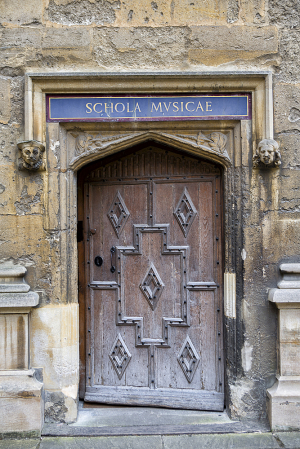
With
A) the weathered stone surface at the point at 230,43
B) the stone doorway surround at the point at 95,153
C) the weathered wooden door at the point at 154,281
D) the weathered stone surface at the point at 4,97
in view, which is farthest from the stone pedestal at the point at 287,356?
the weathered stone surface at the point at 4,97

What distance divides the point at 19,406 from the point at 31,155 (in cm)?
201

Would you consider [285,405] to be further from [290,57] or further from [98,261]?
[290,57]

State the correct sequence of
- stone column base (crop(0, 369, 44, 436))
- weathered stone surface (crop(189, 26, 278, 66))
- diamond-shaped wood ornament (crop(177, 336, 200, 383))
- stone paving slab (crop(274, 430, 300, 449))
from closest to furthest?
stone paving slab (crop(274, 430, 300, 449)), stone column base (crop(0, 369, 44, 436)), weathered stone surface (crop(189, 26, 278, 66)), diamond-shaped wood ornament (crop(177, 336, 200, 383))

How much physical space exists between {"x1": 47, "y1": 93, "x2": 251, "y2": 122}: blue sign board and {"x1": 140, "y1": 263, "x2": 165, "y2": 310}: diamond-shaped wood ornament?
4.46ft

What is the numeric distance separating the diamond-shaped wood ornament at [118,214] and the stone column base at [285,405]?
1868 millimetres

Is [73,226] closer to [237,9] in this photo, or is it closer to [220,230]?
[220,230]

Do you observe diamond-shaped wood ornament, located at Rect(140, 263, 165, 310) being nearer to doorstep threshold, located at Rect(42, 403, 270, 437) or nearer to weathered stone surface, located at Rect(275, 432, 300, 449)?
doorstep threshold, located at Rect(42, 403, 270, 437)

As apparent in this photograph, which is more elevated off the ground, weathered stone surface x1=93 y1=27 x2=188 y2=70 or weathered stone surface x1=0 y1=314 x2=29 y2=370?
weathered stone surface x1=93 y1=27 x2=188 y2=70

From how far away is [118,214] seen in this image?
10.7 feet

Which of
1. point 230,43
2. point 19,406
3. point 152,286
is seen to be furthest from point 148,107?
A: point 19,406

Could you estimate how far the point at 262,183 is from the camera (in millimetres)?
2945

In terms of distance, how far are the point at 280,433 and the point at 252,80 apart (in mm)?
2863

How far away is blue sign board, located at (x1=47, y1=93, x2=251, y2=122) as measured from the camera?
9.73 feet

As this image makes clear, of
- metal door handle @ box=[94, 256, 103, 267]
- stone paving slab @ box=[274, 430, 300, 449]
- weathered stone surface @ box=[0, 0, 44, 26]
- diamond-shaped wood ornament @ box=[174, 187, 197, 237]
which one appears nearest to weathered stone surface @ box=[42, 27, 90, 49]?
weathered stone surface @ box=[0, 0, 44, 26]
